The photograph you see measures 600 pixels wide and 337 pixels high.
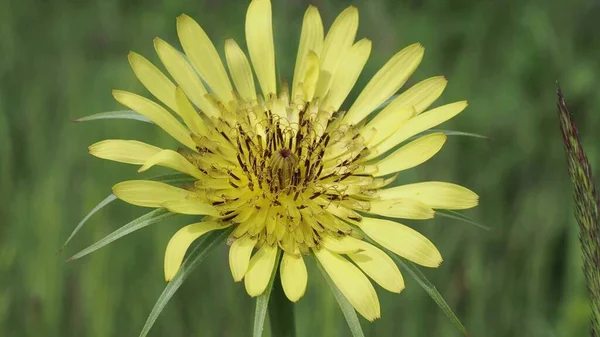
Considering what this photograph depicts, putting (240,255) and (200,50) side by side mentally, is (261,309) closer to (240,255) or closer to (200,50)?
(240,255)

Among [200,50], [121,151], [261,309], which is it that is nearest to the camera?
[261,309]

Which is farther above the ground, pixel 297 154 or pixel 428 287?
pixel 297 154

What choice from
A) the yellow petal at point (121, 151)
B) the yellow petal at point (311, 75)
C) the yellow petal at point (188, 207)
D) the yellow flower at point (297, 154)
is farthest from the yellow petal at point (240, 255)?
the yellow petal at point (311, 75)

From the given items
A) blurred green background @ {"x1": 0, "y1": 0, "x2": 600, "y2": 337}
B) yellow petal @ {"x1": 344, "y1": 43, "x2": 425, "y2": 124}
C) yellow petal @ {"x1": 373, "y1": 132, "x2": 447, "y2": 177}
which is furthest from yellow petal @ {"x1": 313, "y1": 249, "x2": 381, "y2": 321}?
blurred green background @ {"x1": 0, "y1": 0, "x2": 600, "y2": 337}

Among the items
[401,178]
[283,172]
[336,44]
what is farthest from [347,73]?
[401,178]

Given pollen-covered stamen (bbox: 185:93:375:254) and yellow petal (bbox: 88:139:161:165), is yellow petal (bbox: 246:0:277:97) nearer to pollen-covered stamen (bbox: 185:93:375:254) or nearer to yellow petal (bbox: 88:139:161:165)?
pollen-covered stamen (bbox: 185:93:375:254)

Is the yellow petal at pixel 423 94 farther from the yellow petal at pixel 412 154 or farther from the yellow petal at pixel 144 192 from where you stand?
the yellow petal at pixel 144 192
